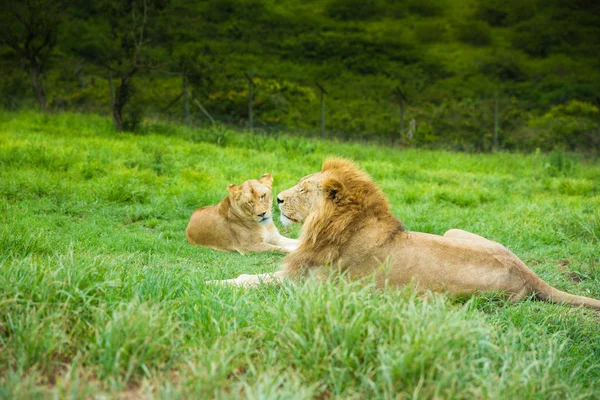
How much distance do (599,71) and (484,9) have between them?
12.4 metres

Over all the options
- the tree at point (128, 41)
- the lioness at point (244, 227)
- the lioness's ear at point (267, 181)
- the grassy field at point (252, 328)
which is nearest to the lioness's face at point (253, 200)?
the lioness at point (244, 227)

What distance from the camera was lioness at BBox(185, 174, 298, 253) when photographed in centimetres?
781

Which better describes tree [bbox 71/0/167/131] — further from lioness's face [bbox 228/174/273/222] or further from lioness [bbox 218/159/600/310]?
lioness [bbox 218/159/600/310]

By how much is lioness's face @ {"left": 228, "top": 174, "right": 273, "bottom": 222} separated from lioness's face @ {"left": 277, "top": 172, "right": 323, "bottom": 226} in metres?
1.98

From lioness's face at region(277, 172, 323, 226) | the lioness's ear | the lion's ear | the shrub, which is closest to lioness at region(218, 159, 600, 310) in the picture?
the lion's ear

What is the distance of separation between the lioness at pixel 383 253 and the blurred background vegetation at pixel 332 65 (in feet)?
42.2

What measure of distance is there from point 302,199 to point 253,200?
2338 mm

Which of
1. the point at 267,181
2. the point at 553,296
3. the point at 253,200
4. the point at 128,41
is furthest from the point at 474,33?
the point at 553,296

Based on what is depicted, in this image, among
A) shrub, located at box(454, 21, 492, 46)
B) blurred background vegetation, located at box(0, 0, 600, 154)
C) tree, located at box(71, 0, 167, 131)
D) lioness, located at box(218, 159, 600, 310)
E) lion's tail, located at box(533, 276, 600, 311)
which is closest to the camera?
lioness, located at box(218, 159, 600, 310)

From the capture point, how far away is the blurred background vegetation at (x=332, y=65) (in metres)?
22.0

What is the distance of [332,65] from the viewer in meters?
40.6

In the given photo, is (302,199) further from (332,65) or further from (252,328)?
(332,65)

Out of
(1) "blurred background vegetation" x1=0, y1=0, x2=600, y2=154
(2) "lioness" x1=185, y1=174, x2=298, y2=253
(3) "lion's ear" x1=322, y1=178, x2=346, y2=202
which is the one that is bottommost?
(2) "lioness" x1=185, y1=174, x2=298, y2=253

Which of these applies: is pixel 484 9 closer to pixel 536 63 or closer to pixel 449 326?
pixel 536 63
